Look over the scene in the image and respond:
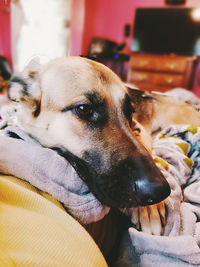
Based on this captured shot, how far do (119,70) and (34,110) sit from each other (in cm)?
481

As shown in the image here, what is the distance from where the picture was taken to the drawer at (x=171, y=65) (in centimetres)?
463

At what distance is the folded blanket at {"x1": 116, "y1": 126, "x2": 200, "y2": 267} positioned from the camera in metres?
0.61

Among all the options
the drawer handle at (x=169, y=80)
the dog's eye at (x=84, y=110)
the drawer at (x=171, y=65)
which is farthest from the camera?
the drawer handle at (x=169, y=80)

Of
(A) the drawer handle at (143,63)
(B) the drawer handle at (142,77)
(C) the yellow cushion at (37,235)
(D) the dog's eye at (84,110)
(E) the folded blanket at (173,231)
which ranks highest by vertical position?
(D) the dog's eye at (84,110)

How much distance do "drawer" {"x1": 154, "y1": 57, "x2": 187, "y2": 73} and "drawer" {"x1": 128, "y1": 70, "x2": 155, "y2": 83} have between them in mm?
206

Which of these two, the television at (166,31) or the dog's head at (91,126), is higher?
the television at (166,31)

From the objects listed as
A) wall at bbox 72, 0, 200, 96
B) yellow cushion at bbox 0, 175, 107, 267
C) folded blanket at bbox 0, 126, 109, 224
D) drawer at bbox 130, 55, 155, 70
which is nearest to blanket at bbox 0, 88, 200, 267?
folded blanket at bbox 0, 126, 109, 224

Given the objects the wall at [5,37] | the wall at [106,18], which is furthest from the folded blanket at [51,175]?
the wall at [5,37]

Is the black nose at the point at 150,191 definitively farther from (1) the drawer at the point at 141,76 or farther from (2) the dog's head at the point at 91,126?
(1) the drawer at the point at 141,76

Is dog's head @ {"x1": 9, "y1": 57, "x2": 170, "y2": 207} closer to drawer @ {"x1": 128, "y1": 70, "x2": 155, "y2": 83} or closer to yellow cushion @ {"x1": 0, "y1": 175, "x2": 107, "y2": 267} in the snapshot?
yellow cushion @ {"x1": 0, "y1": 175, "x2": 107, "y2": 267}

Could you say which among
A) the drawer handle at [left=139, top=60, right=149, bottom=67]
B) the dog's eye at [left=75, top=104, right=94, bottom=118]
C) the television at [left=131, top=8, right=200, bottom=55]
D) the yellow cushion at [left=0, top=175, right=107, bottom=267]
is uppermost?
the television at [left=131, top=8, right=200, bottom=55]

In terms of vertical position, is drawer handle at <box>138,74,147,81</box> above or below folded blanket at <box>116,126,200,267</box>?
below

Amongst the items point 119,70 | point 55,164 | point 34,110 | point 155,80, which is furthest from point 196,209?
point 119,70

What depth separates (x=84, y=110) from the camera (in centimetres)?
89
